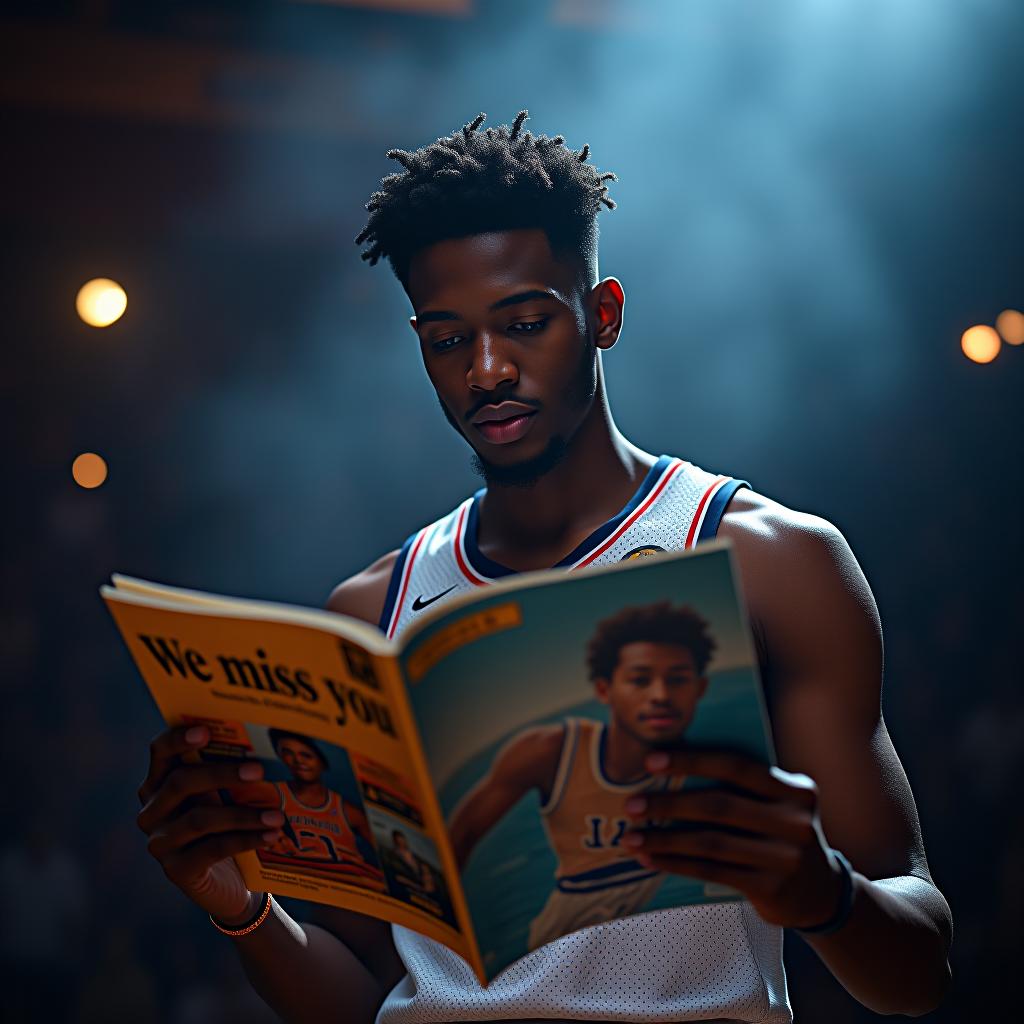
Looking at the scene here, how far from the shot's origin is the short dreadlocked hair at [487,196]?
1111mm

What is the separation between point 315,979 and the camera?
3.47ft

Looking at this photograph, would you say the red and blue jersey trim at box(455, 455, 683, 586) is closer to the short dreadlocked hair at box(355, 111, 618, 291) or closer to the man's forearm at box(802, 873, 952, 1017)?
the short dreadlocked hair at box(355, 111, 618, 291)

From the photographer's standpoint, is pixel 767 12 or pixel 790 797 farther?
pixel 767 12

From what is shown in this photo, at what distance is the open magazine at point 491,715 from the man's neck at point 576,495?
44cm

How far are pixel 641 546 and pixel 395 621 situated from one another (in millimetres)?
283

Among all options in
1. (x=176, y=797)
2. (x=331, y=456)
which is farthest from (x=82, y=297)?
(x=176, y=797)

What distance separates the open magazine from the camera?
2.11 feet

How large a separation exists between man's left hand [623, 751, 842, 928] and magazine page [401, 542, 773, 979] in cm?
1

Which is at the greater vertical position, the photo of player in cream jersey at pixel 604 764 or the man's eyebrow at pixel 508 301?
the man's eyebrow at pixel 508 301

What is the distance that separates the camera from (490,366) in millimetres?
1060

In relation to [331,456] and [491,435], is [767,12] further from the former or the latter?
[491,435]

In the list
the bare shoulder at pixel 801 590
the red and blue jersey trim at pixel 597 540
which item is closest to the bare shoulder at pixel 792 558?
the bare shoulder at pixel 801 590

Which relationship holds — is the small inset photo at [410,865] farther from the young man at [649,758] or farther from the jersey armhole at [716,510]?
the jersey armhole at [716,510]

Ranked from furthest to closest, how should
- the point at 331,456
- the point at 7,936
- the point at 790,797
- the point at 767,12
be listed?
the point at 331,456, the point at 767,12, the point at 7,936, the point at 790,797
